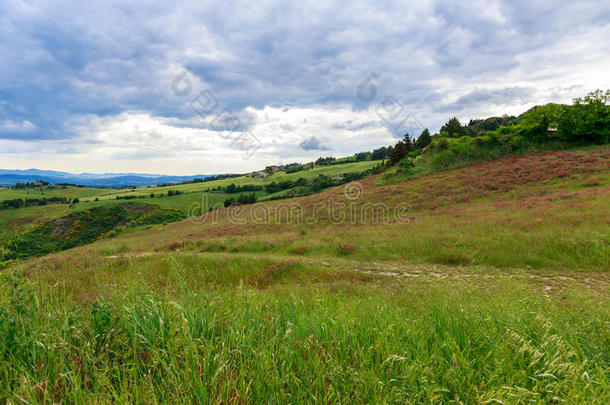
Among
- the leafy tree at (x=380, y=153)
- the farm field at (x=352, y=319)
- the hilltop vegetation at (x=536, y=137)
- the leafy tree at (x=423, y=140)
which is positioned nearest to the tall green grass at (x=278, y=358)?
the farm field at (x=352, y=319)

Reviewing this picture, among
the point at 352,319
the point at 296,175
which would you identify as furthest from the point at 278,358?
the point at 296,175

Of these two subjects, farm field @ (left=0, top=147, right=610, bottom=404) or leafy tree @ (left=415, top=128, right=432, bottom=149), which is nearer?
farm field @ (left=0, top=147, right=610, bottom=404)

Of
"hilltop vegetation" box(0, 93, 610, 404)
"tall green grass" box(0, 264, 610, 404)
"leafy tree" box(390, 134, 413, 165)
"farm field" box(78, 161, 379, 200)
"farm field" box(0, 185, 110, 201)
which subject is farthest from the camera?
"farm field" box(0, 185, 110, 201)

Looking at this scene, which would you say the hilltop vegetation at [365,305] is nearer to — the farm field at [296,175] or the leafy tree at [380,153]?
the farm field at [296,175]

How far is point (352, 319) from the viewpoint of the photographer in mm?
2850

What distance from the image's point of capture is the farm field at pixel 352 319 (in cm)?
179

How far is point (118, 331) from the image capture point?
2.34 metres

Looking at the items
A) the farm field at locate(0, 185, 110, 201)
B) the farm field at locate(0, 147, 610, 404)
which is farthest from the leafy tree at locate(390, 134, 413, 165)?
the farm field at locate(0, 185, 110, 201)

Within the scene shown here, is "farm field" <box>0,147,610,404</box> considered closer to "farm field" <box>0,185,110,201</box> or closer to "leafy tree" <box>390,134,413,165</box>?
"leafy tree" <box>390,134,413,165</box>

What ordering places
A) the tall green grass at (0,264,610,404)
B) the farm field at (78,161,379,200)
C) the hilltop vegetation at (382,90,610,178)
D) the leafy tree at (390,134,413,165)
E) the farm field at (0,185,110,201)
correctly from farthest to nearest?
the farm field at (0,185,110,201) < the farm field at (78,161,379,200) < the leafy tree at (390,134,413,165) < the hilltop vegetation at (382,90,610,178) < the tall green grass at (0,264,610,404)

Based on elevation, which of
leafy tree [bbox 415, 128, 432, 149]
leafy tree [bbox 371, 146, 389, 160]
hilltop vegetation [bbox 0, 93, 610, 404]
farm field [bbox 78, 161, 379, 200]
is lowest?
hilltop vegetation [bbox 0, 93, 610, 404]

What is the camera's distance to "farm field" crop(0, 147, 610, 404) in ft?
5.88

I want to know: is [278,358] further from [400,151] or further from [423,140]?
[423,140]

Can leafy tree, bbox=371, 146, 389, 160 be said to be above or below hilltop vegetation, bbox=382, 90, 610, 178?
above
